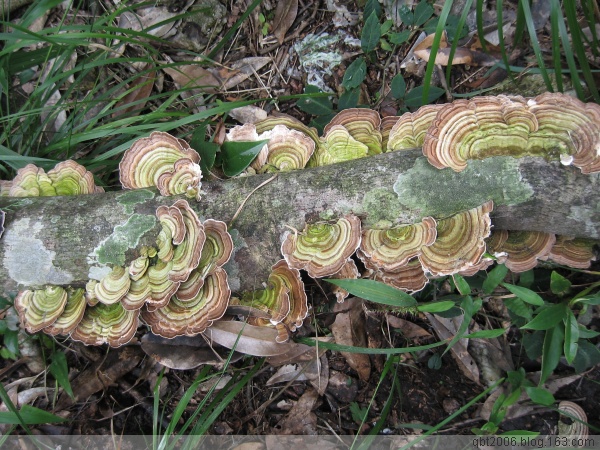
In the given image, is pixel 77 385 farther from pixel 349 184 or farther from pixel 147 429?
pixel 349 184

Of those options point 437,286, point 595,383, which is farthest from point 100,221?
point 595,383

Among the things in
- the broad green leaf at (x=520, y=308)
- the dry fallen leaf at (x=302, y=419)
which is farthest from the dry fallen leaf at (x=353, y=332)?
the broad green leaf at (x=520, y=308)

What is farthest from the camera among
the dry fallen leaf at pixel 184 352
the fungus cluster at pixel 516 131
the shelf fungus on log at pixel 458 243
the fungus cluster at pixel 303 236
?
the dry fallen leaf at pixel 184 352

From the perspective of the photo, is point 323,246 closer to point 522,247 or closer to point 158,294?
point 158,294

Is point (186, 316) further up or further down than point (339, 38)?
further down

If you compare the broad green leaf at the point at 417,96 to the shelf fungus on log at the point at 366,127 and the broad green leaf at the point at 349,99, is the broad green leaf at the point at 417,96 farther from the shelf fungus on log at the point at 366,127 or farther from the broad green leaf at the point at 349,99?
the shelf fungus on log at the point at 366,127

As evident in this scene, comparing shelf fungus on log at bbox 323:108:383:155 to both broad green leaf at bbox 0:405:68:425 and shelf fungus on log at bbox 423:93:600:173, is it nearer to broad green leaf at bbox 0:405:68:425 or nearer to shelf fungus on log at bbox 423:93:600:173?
shelf fungus on log at bbox 423:93:600:173
